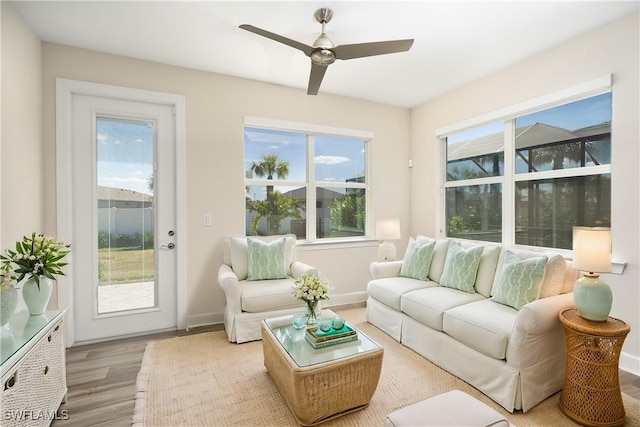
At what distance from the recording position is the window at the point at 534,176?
105 inches

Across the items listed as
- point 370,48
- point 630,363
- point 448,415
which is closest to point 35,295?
point 448,415

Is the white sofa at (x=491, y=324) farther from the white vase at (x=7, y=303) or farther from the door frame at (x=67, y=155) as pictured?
the door frame at (x=67, y=155)

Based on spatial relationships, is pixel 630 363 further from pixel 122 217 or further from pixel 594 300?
pixel 122 217

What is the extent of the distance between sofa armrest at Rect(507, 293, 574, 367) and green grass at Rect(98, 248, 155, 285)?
3.23 m

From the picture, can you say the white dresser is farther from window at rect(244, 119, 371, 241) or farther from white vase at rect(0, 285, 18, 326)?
window at rect(244, 119, 371, 241)

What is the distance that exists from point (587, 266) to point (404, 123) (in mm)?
3130

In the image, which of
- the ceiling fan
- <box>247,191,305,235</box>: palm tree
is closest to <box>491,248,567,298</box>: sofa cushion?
the ceiling fan

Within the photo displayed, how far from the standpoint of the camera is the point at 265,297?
9.50 feet

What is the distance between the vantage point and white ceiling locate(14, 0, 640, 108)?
228cm

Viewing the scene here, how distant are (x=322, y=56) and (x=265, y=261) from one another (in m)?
2.01

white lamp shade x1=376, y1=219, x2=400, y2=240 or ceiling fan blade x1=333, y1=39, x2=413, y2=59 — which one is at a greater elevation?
ceiling fan blade x1=333, y1=39, x2=413, y2=59

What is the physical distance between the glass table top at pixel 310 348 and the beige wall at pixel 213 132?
1.48 metres

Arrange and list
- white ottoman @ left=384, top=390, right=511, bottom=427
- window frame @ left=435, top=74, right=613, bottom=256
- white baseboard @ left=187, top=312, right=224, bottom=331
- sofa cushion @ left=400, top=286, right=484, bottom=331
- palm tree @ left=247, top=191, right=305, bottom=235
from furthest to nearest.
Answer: palm tree @ left=247, top=191, right=305, bottom=235 → white baseboard @ left=187, top=312, right=224, bottom=331 → window frame @ left=435, top=74, right=613, bottom=256 → sofa cushion @ left=400, top=286, right=484, bottom=331 → white ottoman @ left=384, top=390, right=511, bottom=427

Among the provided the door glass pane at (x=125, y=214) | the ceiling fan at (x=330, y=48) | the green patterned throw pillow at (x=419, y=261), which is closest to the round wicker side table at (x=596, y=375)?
the green patterned throw pillow at (x=419, y=261)
